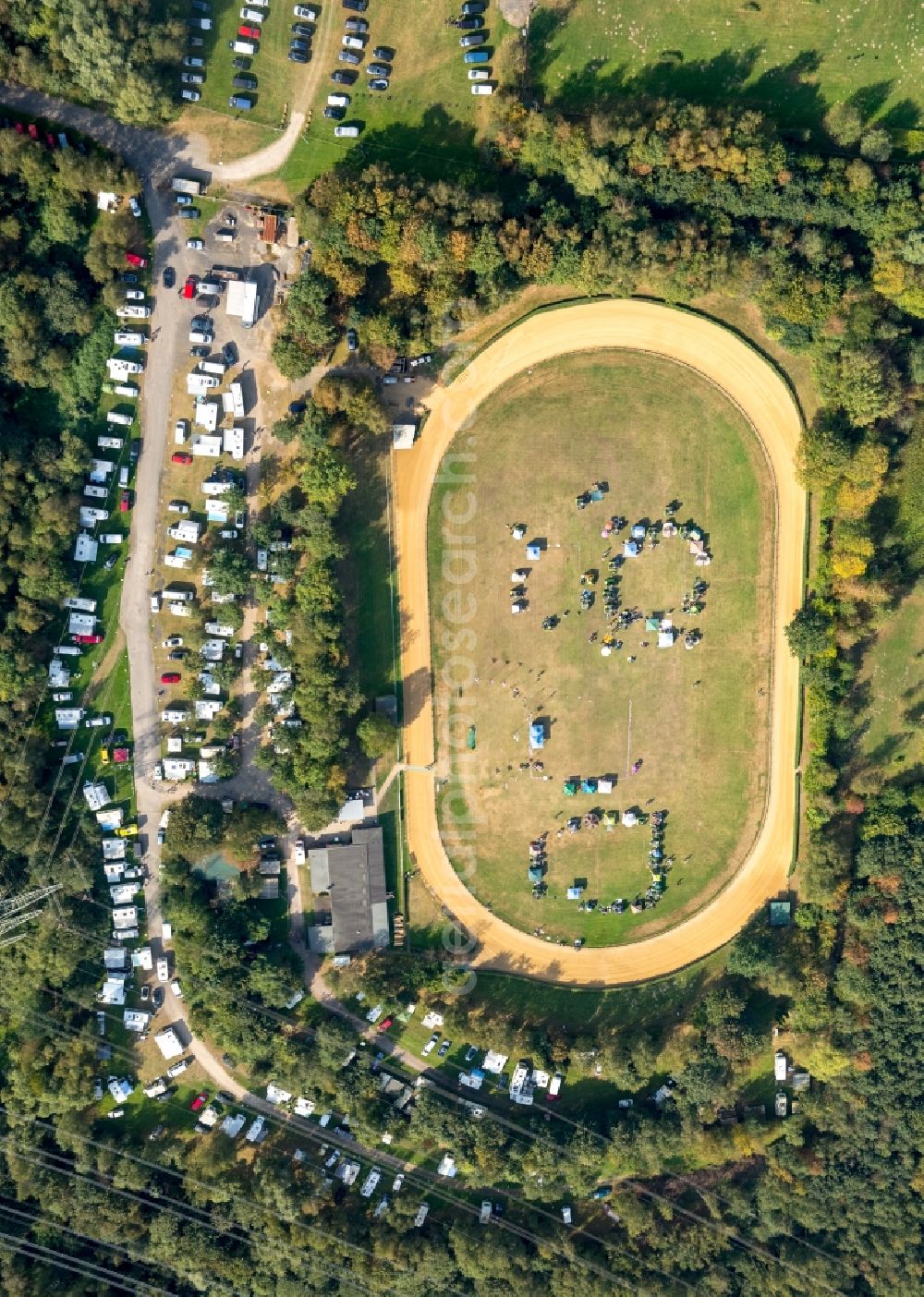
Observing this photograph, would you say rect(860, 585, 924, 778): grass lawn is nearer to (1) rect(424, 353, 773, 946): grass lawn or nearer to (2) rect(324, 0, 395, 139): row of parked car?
(1) rect(424, 353, 773, 946): grass lawn

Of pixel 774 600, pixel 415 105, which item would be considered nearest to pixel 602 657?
pixel 774 600

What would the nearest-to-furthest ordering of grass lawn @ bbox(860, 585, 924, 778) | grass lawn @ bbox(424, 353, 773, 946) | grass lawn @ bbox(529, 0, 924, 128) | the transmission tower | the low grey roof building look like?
the transmission tower
grass lawn @ bbox(529, 0, 924, 128)
the low grey roof building
grass lawn @ bbox(424, 353, 773, 946)
grass lawn @ bbox(860, 585, 924, 778)

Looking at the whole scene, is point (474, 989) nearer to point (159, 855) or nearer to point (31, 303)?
point (159, 855)

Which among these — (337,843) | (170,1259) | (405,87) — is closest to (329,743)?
(337,843)

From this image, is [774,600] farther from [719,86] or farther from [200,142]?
[200,142]

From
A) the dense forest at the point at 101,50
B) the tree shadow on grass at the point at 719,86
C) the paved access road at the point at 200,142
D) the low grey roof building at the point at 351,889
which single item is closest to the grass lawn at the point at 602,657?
the low grey roof building at the point at 351,889

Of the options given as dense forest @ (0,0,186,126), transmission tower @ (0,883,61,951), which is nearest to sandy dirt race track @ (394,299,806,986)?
transmission tower @ (0,883,61,951)
